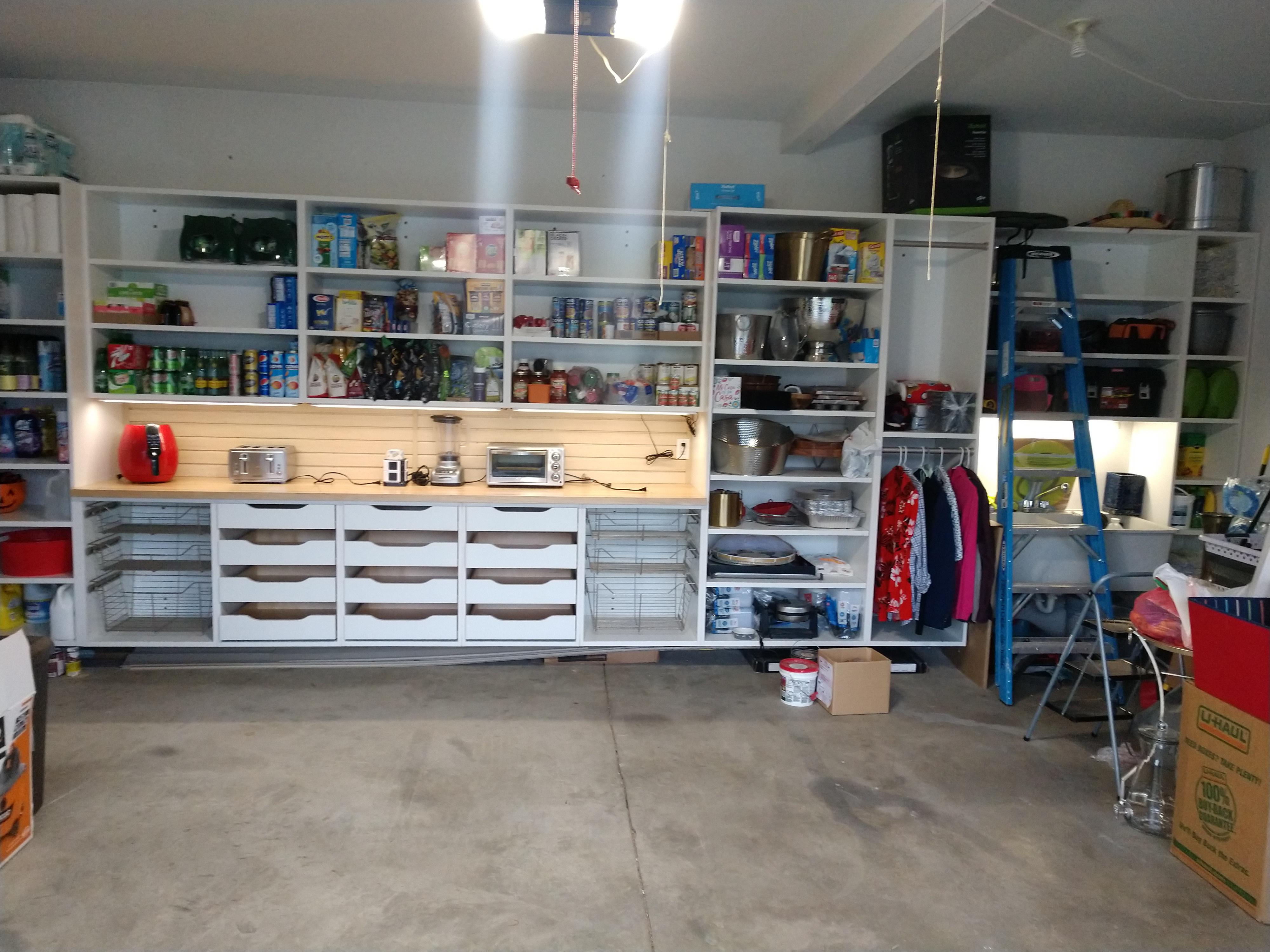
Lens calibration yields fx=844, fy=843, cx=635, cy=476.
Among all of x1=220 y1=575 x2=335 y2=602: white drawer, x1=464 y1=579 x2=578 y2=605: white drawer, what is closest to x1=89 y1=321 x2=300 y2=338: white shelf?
x1=220 y1=575 x2=335 y2=602: white drawer

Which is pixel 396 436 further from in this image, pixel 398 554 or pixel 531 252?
pixel 531 252

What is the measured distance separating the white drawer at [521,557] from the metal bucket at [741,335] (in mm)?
1320

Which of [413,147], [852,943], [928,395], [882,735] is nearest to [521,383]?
[413,147]

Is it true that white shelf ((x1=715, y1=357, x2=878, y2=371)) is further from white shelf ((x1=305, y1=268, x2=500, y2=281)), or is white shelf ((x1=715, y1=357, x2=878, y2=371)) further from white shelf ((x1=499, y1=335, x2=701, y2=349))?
white shelf ((x1=305, y1=268, x2=500, y2=281))

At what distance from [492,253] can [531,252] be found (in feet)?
0.66

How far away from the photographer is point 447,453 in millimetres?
4609

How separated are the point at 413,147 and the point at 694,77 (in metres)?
1.62

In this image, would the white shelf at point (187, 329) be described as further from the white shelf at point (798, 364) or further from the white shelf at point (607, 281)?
the white shelf at point (798, 364)

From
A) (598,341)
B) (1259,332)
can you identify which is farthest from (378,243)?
(1259,332)

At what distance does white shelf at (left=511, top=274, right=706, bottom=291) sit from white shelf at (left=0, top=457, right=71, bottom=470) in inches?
96.9

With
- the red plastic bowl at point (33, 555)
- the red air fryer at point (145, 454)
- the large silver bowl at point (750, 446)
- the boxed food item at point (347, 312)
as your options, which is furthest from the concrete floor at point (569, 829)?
the boxed food item at point (347, 312)

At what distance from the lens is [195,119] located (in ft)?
15.1

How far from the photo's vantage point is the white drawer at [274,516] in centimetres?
427

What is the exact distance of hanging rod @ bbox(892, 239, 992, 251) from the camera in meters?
4.50
